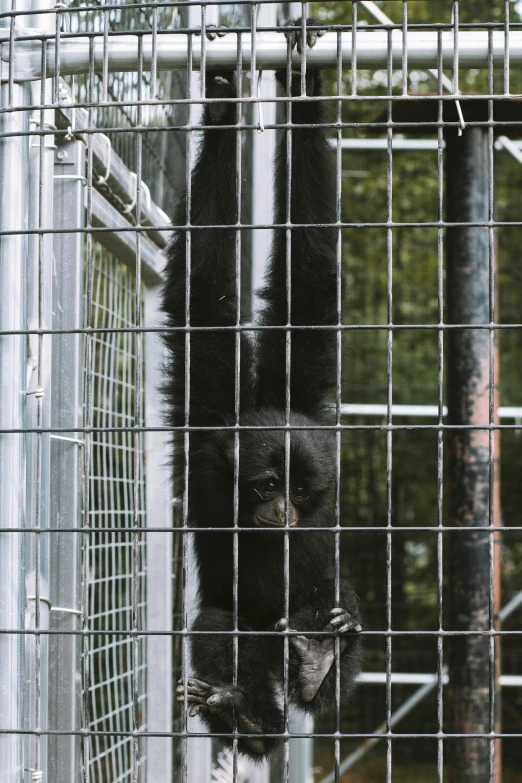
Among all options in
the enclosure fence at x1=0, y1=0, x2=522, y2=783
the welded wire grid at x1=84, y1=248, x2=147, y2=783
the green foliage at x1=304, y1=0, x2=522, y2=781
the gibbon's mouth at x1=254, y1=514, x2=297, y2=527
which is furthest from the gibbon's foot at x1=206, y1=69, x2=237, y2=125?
the green foliage at x1=304, y1=0, x2=522, y2=781

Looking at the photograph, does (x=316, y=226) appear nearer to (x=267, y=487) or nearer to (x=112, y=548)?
(x=267, y=487)

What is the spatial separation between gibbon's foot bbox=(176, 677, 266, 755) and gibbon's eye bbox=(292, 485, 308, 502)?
0.68m

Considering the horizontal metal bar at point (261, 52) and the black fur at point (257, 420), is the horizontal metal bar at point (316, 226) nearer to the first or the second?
the horizontal metal bar at point (261, 52)

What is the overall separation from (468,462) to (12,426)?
2.52 metres

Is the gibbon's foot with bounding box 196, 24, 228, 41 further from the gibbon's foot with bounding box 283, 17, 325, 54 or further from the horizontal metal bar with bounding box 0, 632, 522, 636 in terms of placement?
the horizontal metal bar with bounding box 0, 632, 522, 636

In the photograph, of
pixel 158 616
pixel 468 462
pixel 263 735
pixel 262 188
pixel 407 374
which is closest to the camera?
pixel 263 735

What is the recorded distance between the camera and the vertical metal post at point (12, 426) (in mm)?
2217

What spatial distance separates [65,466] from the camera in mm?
2861

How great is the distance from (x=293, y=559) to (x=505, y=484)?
7003 millimetres

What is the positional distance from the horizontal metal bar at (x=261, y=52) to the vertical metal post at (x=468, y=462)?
6.17 feet

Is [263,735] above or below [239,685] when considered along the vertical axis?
above

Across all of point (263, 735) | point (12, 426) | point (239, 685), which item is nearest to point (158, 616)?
point (239, 685)

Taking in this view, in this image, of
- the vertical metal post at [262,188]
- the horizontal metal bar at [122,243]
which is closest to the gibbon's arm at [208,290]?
the horizontal metal bar at [122,243]

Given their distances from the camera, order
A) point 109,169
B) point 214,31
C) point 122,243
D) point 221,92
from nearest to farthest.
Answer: point 214,31 → point 221,92 → point 109,169 → point 122,243
